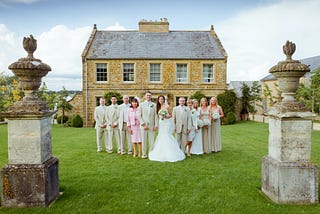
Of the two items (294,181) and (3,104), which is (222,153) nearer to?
(294,181)

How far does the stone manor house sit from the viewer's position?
2052cm

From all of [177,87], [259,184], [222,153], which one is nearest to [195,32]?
[177,87]

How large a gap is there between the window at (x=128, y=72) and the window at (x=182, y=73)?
150 inches

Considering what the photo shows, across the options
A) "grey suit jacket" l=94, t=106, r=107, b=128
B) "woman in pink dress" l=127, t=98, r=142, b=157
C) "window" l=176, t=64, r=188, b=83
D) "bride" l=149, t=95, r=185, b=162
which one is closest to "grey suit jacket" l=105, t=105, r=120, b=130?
"grey suit jacket" l=94, t=106, r=107, b=128

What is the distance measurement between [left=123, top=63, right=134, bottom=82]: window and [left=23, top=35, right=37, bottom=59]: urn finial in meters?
16.4

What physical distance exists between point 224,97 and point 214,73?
7.17 ft

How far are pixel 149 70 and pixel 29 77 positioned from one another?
55.1ft

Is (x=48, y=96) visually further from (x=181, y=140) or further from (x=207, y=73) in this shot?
(x=181, y=140)

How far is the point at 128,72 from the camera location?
68.0 feet

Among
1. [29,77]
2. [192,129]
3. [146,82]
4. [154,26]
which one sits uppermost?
[154,26]

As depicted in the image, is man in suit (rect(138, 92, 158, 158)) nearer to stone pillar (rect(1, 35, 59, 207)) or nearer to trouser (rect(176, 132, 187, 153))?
trouser (rect(176, 132, 187, 153))

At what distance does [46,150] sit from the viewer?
4.47 m

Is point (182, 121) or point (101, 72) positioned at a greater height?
point (101, 72)

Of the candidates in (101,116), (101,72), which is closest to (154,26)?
(101,72)
